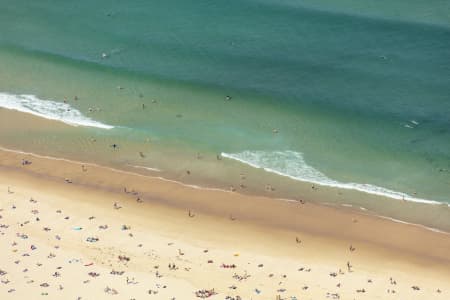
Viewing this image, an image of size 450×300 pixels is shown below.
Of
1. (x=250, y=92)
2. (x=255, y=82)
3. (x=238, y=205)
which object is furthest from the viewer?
(x=255, y=82)

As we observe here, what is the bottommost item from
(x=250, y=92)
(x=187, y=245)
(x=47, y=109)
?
(x=187, y=245)

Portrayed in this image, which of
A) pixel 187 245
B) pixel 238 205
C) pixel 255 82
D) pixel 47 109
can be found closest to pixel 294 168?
pixel 238 205

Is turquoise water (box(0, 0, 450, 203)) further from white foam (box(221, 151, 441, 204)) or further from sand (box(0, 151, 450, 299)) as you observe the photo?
sand (box(0, 151, 450, 299))

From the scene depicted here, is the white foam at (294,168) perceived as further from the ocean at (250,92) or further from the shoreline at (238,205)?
the shoreline at (238,205)

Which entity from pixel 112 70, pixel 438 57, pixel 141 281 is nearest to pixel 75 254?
pixel 141 281

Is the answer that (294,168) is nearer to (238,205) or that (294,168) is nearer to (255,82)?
(238,205)

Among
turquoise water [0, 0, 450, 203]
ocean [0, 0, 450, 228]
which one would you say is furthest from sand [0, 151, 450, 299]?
turquoise water [0, 0, 450, 203]

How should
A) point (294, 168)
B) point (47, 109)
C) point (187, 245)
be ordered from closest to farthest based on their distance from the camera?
point (187, 245) < point (294, 168) < point (47, 109)
